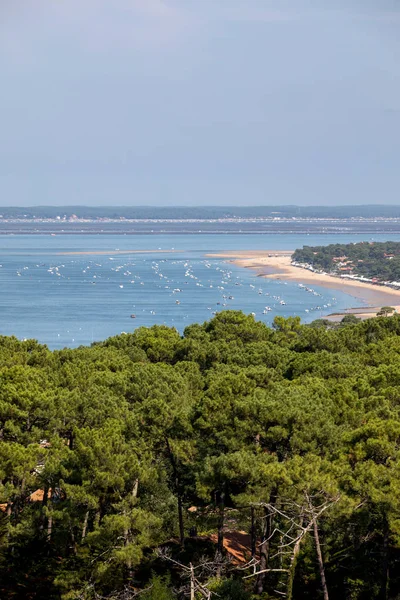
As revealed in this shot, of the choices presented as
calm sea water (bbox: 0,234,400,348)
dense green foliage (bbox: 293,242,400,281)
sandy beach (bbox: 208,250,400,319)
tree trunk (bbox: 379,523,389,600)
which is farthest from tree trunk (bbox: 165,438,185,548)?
dense green foliage (bbox: 293,242,400,281)

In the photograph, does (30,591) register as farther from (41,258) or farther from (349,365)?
(41,258)

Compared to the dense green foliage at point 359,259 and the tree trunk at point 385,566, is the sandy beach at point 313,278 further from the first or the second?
the tree trunk at point 385,566

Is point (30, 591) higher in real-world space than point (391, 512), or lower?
lower

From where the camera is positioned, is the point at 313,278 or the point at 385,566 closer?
the point at 385,566

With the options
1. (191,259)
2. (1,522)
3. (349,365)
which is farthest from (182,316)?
(191,259)

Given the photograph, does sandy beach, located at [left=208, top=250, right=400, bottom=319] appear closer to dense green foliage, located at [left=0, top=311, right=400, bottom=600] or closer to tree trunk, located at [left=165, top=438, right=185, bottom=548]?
dense green foliage, located at [left=0, top=311, right=400, bottom=600]

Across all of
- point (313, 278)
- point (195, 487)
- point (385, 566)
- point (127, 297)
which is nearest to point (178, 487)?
point (195, 487)

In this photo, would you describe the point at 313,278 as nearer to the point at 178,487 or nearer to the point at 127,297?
the point at 127,297
